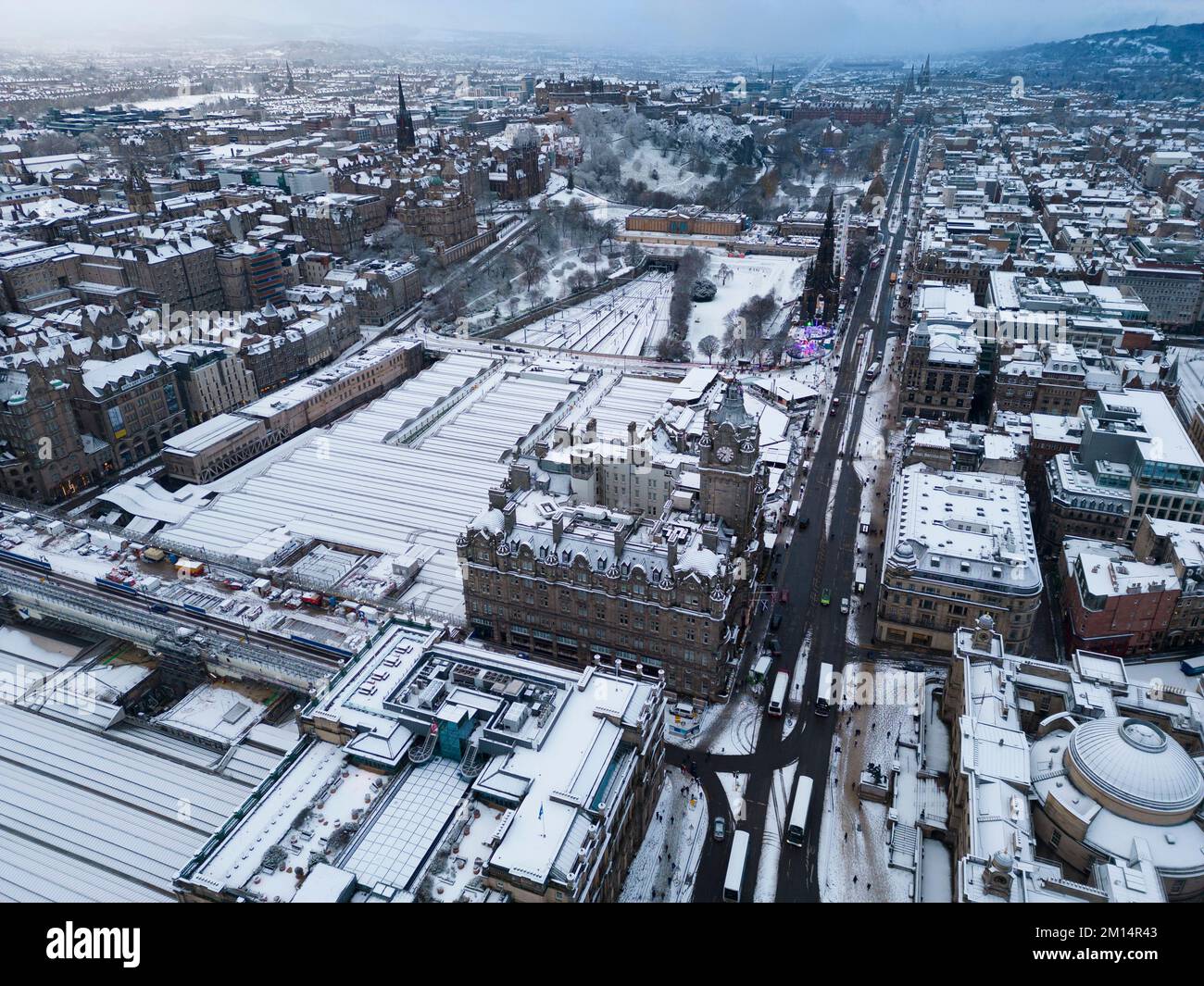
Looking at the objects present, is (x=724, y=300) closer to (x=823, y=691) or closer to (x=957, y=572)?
(x=957, y=572)

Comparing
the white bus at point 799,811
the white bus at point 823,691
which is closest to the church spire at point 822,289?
the white bus at point 823,691

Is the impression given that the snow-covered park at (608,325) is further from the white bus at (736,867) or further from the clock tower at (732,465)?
the white bus at (736,867)

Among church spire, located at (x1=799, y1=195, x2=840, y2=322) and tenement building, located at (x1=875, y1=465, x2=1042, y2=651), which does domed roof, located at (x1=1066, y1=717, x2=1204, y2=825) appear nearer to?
tenement building, located at (x1=875, y1=465, x2=1042, y2=651)


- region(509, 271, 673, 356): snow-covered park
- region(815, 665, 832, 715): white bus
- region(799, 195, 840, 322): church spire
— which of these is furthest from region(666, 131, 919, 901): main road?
region(509, 271, 673, 356): snow-covered park

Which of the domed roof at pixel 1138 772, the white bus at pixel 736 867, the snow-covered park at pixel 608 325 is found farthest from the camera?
the snow-covered park at pixel 608 325

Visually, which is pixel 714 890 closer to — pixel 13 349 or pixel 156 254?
pixel 13 349

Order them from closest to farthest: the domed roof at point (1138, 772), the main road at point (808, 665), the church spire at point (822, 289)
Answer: the domed roof at point (1138, 772)
the main road at point (808, 665)
the church spire at point (822, 289)
